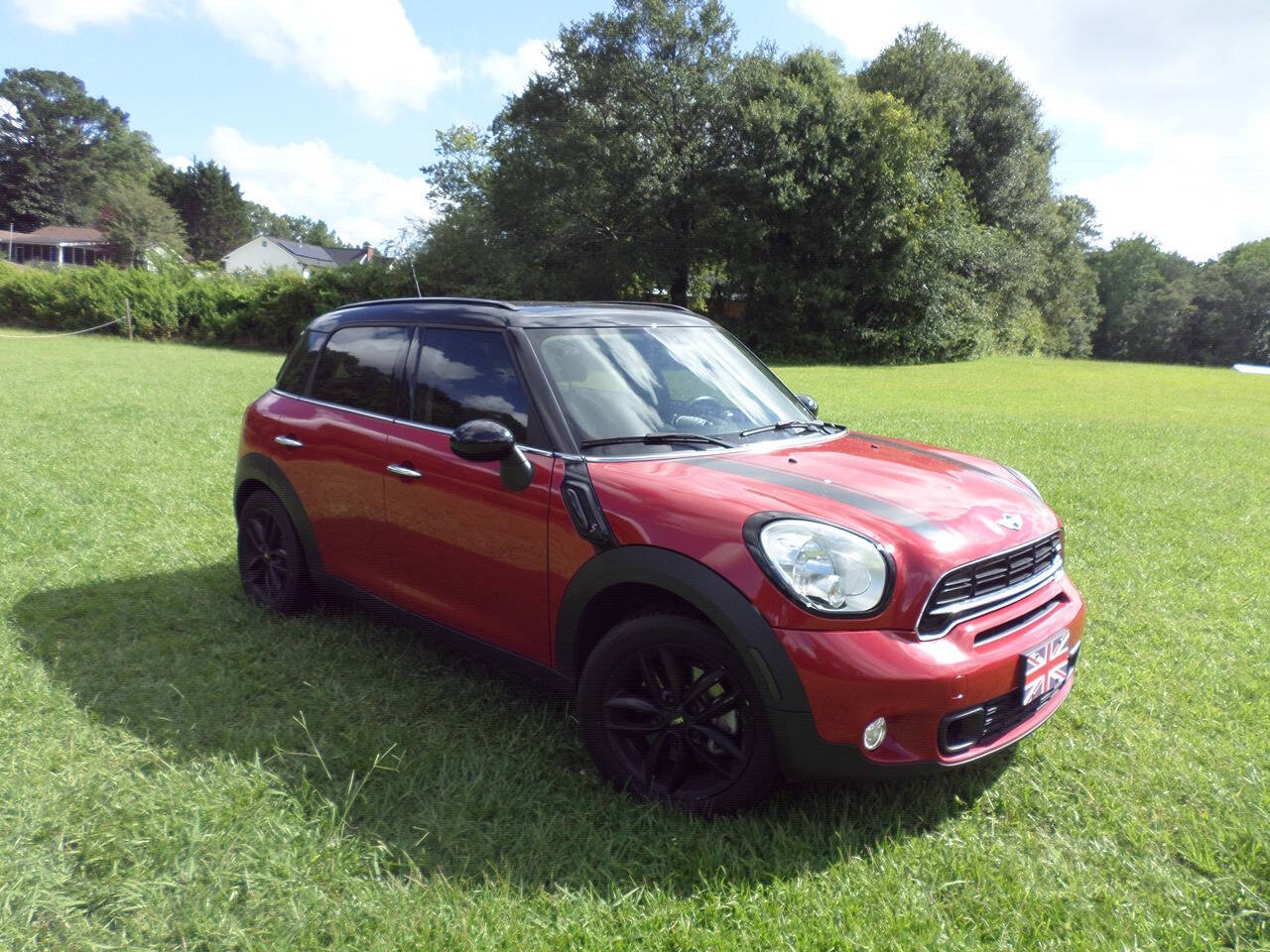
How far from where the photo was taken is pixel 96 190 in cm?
9562

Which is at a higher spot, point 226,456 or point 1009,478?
point 1009,478

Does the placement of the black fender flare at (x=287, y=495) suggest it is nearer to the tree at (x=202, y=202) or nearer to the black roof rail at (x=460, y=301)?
the black roof rail at (x=460, y=301)

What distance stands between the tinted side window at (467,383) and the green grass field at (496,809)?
1.13 meters

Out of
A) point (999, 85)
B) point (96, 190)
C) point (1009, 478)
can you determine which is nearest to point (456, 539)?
point (1009, 478)

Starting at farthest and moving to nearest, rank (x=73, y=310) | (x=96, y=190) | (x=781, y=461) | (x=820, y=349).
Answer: (x=96, y=190), (x=73, y=310), (x=820, y=349), (x=781, y=461)

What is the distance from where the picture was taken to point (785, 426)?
3740mm

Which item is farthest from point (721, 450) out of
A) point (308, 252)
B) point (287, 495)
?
point (308, 252)

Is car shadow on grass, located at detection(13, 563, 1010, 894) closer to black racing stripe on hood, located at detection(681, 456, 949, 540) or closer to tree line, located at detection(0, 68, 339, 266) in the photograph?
black racing stripe on hood, located at detection(681, 456, 949, 540)

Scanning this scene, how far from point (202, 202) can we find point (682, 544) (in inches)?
3631

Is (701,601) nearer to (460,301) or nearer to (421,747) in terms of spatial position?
(421,747)

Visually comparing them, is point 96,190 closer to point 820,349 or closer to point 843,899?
point 820,349

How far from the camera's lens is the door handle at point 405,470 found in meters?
3.60

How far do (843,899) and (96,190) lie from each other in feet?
374

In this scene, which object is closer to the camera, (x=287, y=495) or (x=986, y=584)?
(x=986, y=584)
